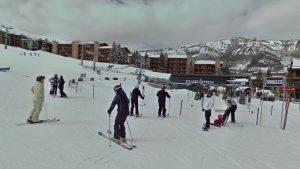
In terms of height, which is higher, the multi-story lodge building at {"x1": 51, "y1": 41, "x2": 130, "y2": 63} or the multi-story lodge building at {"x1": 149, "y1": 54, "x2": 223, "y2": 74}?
the multi-story lodge building at {"x1": 51, "y1": 41, "x2": 130, "y2": 63}

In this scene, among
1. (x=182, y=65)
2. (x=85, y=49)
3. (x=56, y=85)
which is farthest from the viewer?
(x=182, y=65)

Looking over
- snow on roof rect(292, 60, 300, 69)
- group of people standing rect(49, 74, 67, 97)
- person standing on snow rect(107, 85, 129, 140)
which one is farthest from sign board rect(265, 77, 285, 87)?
snow on roof rect(292, 60, 300, 69)

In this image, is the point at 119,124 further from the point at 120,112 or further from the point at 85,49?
the point at 85,49

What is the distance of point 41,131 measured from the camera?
34.8 ft

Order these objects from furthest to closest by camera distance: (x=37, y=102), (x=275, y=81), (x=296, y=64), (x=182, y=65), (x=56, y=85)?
(x=182, y=65) < (x=296, y=64) < (x=56, y=85) < (x=275, y=81) < (x=37, y=102)

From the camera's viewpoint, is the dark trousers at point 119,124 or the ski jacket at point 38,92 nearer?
the dark trousers at point 119,124

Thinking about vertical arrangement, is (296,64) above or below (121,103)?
above

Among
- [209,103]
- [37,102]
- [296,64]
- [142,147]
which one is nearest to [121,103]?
[142,147]

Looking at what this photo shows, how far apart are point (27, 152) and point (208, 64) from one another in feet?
450

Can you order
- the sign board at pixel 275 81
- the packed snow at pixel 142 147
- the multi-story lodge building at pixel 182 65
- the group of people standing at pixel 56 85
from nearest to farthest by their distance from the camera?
the packed snow at pixel 142 147
the sign board at pixel 275 81
the group of people standing at pixel 56 85
the multi-story lodge building at pixel 182 65

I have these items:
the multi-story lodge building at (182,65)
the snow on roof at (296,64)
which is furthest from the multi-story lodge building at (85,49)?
the snow on roof at (296,64)

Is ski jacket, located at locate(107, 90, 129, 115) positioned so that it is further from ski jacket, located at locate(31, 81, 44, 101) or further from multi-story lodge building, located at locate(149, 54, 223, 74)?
multi-story lodge building, located at locate(149, 54, 223, 74)

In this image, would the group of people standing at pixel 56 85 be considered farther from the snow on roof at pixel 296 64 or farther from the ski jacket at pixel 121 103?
the snow on roof at pixel 296 64

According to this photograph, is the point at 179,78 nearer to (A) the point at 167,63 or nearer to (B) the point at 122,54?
(B) the point at 122,54
